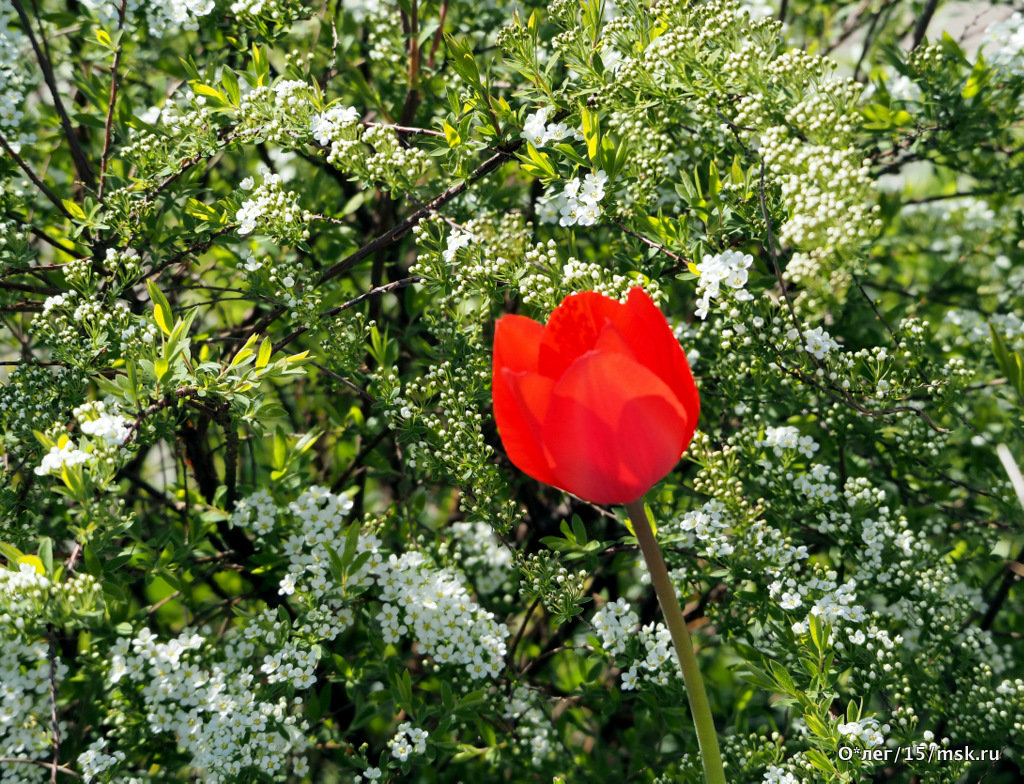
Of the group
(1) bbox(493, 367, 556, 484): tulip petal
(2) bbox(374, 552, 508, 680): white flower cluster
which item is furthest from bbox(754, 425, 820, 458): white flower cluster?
(1) bbox(493, 367, 556, 484): tulip petal

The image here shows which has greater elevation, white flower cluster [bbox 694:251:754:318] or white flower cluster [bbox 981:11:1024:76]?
white flower cluster [bbox 981:11:1024:76]

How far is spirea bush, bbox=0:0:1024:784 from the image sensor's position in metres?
1.75

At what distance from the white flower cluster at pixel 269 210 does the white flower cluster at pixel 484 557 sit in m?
0.95

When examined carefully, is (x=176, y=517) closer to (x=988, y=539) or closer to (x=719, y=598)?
(x=719, y=598)

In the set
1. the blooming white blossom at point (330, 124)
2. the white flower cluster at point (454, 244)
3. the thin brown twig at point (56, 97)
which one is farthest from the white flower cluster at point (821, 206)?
the thin brown twig at point (56, 97)

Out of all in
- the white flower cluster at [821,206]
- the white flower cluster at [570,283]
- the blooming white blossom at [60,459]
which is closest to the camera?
the white flower cluster at [821,206]

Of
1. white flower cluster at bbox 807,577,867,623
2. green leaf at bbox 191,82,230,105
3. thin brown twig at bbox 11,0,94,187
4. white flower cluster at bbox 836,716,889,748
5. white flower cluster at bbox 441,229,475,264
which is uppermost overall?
thin brown twig at bbox 11,0,94,187

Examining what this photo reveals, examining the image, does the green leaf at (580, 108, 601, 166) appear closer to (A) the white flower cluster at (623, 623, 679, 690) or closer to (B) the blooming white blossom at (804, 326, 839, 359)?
A: (B) the blooming white blossom at (804, 326, 839, 359)

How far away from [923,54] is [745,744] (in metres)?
1.56

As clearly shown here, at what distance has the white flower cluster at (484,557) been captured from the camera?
97.4 inches

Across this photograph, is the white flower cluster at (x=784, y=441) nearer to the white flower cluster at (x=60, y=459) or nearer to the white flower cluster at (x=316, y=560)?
the white flower cluster at (x=316, y=560)

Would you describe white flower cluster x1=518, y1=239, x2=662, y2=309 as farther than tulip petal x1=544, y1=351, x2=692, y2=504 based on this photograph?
Yes

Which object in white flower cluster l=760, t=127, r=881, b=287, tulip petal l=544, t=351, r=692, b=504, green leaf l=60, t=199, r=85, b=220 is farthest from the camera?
green leaf l=60, t=199, r=85, b=220

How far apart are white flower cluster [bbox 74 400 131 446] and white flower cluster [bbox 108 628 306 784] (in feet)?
1.68
